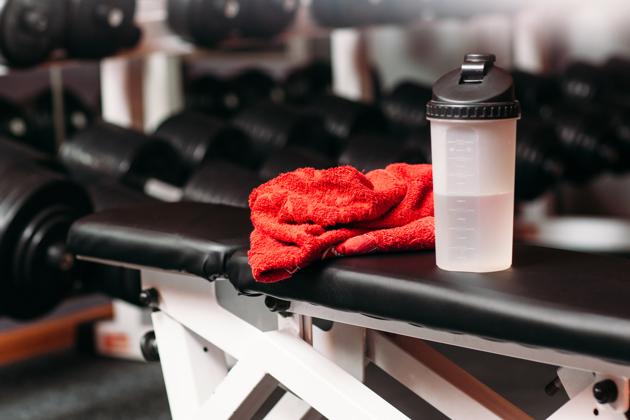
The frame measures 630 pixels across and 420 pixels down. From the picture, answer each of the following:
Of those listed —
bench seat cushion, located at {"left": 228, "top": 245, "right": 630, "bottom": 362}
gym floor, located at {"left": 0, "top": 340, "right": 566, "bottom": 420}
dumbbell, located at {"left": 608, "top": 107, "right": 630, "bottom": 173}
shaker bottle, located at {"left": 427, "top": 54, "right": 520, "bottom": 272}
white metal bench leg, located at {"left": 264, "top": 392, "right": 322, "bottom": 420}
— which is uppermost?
shaker bottle, located at {"left": 427, "top": 54, "right": 520, "bottom": 272}

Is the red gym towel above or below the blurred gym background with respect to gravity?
above

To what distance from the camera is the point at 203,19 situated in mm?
2643

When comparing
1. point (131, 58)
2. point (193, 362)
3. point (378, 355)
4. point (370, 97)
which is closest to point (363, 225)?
point (378, 355)

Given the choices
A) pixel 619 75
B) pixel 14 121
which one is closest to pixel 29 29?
pixel 14 121

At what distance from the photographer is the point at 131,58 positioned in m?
2.57

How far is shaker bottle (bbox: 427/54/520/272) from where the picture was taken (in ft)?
3.09

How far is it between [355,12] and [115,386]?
5.41ft

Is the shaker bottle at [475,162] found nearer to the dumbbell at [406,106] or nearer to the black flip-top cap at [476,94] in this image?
the black flip-top cap at [476,94]

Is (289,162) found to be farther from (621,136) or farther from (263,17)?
(621,136)

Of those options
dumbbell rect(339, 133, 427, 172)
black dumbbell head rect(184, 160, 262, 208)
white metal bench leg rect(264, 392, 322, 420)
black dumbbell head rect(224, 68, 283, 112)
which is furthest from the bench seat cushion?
black dumbbell head rect(224, 68, 283, 112)

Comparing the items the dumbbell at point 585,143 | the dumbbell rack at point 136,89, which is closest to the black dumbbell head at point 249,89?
the dumbbell rack at point 136,89

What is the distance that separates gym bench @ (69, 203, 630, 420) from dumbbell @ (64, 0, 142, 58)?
1.11 meters

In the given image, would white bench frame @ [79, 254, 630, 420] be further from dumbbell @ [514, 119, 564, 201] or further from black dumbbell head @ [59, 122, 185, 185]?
dumbbell @ [514, 119, 564, 201]

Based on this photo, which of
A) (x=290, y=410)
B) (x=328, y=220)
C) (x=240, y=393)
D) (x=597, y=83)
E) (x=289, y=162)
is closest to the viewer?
(x=328, y=220)
